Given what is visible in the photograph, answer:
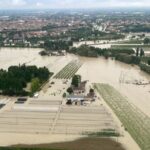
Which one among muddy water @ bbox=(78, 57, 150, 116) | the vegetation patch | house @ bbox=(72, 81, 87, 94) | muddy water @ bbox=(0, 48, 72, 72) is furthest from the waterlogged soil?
muddy water @ bbox=(0, 48, 72, 72)

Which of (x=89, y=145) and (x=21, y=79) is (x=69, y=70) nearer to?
(x=21, y=79)

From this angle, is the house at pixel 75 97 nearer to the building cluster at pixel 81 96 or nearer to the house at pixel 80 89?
the building cluster at pixel 81 96

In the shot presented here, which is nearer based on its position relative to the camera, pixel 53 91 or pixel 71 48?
pixel 53 91

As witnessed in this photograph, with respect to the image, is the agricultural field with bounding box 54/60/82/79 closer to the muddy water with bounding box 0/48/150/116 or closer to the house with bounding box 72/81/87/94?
the muddy water with bounding box 0/48/150/116

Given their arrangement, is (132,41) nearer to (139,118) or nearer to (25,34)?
(25,34)

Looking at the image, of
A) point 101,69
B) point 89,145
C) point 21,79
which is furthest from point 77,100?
point 101,69

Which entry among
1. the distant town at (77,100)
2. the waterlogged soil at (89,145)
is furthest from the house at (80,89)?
the waterlogged soil at (89,145)

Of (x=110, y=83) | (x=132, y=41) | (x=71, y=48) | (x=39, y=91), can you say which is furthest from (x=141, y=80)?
(x=132, y=41)
